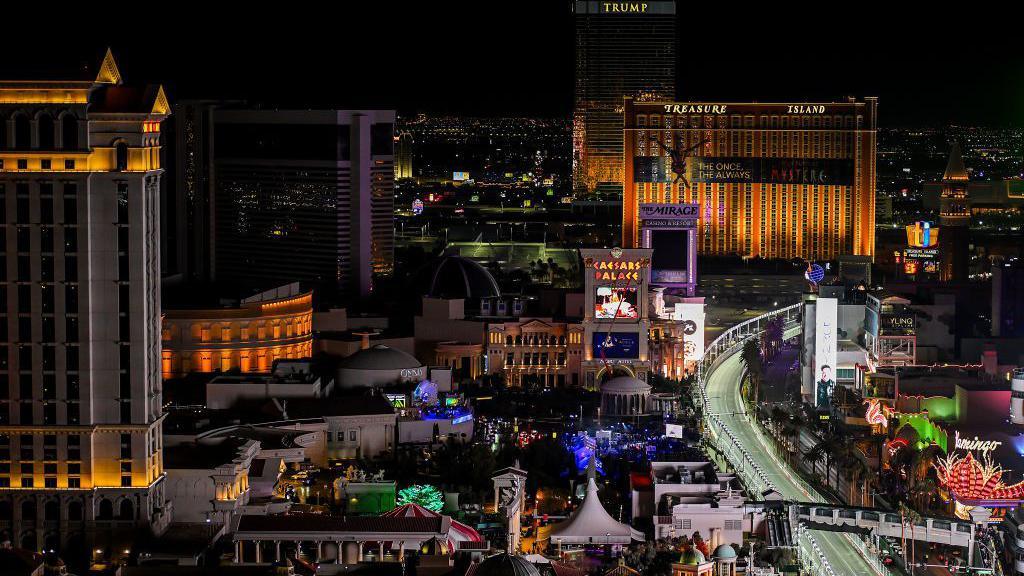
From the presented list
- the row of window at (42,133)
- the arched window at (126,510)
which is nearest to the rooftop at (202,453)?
the arched window at (126,510)

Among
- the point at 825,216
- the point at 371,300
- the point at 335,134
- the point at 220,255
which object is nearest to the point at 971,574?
the point at 371,300

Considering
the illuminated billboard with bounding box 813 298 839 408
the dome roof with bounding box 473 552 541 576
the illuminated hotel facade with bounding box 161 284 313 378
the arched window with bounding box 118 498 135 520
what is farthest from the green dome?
the illuminated hotel facade with bounding box 161 284 313 378

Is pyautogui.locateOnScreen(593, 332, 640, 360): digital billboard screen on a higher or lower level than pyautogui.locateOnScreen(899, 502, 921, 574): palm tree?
higher

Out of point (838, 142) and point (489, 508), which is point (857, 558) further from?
point (838, 142)

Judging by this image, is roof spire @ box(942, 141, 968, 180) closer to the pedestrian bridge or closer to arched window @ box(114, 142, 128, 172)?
the pedestrian bridge

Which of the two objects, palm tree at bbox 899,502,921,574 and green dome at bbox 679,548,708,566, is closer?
green dome at bbox 679,548,708,566

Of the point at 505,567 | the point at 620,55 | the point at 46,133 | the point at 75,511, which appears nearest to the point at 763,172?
the point at 620,55
